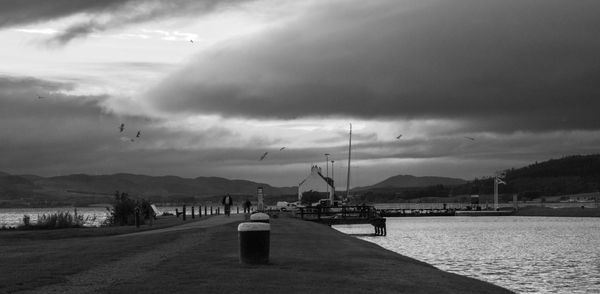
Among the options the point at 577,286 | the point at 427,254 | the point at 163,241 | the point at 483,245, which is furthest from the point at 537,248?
the point at 163,241

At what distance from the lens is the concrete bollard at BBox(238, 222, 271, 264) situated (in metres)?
26.0

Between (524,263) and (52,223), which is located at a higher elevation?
(52,223)

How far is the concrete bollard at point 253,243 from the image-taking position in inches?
1024

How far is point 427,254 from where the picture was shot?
64812 mm

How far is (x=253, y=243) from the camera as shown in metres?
26.0

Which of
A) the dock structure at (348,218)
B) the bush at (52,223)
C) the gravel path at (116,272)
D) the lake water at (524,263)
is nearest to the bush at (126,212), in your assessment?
the bush at (52,223)

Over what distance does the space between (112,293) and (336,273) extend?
7.95 metres

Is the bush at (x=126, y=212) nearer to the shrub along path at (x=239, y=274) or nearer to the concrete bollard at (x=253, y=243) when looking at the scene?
the shrub along path at (x=239, y=274)

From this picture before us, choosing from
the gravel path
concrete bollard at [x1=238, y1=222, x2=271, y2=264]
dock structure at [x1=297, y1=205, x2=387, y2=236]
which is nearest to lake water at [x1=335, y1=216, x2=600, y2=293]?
concrete bollard at [x1=238, y1=222, x2=271, y2=264]

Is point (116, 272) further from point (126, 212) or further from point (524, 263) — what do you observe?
point (126, 212)

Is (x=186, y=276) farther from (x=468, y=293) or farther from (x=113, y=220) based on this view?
(x=113, y=220)

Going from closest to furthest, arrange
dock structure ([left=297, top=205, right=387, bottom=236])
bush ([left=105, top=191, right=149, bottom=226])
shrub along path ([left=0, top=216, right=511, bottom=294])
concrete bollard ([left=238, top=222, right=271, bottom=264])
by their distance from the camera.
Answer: shrub along path ([left=0, top=216, right=511, bottom=294])
concrete bollard ([left=238, top=222, right=271, bottom=264])
bush ([left=105, top=191, right=149, bottom=226])
dock structure ([left=297, top=205, right=387, bottom=236])

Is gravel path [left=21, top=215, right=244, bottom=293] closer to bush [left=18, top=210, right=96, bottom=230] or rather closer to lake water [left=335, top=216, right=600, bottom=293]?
lake water [left=335, top=216, right=600, bottom=293]

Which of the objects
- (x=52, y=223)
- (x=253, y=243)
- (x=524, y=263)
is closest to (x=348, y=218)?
(x=524, y=263)
